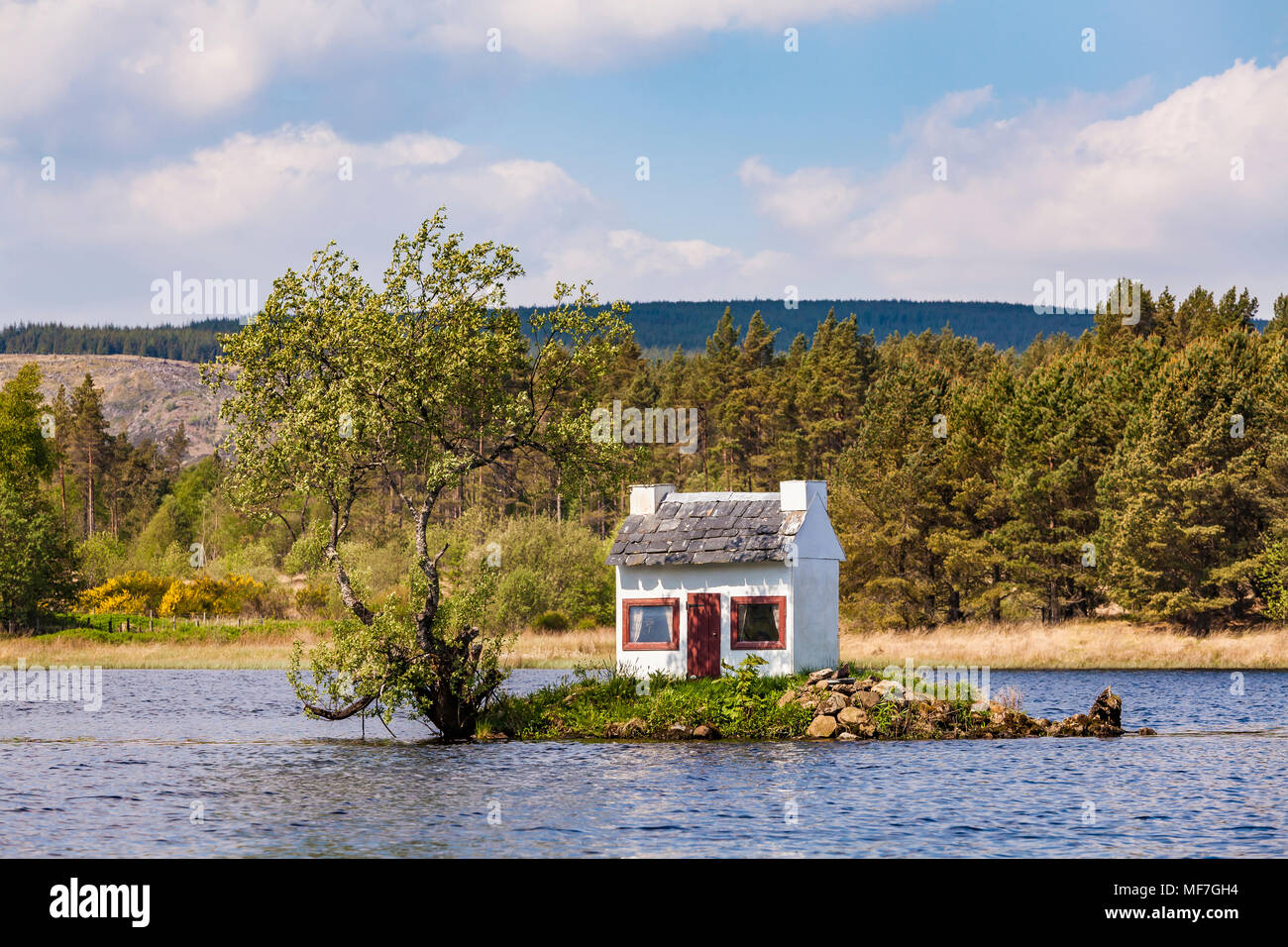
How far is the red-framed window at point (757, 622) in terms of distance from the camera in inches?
1351

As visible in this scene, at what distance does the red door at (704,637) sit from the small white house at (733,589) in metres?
0.03

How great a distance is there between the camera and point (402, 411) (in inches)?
1320

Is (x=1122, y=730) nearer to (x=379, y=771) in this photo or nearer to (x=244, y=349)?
(x=379, y=771)

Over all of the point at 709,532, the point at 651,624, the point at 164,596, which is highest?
the point at 709,532

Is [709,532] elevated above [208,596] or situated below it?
above

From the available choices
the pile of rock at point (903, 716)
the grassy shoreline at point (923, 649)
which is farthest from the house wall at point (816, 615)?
the grassy shoreline at point (923, 649)

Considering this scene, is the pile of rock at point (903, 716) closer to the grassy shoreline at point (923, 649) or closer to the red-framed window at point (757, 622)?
the red-framed window at point (757, 622)

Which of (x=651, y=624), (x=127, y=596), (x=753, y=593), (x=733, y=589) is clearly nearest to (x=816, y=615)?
(x=753, y=593)

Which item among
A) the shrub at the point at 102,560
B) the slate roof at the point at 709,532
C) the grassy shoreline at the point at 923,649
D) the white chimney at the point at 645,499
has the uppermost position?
the white chimney at the point at 645,499

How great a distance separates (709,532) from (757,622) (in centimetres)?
287

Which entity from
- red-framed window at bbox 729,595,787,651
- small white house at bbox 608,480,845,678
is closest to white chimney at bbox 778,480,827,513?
small white house at bbox 608,480,845,678

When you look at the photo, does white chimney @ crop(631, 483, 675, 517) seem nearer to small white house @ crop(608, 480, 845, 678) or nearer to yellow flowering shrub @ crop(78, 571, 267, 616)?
small white house @ crop(608, 480, 845, 678)

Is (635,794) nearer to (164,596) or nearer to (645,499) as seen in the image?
(645,499)

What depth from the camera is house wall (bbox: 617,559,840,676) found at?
34.3 meters
